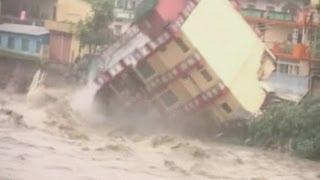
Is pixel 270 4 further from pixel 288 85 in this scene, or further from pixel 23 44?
A: pixel 23 44

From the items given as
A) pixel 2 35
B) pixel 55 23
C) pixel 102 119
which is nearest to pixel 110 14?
pixel 55 23

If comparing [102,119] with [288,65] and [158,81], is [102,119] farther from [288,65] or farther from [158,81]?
[288,65]

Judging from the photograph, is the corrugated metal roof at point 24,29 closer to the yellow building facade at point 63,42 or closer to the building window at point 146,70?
the yellow building facade at point 63,42

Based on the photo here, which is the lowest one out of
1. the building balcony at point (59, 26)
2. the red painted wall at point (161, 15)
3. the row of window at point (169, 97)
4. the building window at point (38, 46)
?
the row of window at point (169, 97)

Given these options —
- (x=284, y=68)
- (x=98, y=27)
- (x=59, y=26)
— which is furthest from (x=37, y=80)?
(x=284, y=68)

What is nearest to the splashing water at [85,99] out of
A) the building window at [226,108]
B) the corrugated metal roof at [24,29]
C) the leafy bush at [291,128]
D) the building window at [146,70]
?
the building window at [146,70]

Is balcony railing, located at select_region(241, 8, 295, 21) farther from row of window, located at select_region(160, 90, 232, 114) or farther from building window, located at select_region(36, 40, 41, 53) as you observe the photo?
row of window, located at select_region(160, 90, 232, 114)

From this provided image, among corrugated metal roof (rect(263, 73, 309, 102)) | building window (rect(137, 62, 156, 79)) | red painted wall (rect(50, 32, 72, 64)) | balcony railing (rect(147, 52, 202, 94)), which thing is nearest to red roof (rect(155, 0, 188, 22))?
balcony railing (rect(147, 52, 202, 94))
